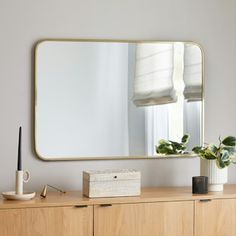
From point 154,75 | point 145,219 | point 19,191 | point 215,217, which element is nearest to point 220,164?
point 215,217

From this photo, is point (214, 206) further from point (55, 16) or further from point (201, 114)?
point (55, 16)

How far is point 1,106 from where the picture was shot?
296 centimetres

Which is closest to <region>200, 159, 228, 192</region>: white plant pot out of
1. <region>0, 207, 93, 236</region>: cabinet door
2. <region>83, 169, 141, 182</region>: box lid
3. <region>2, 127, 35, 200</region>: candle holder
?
<region>83, 169, 141, 182</region>: box lid

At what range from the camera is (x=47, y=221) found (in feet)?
8.64

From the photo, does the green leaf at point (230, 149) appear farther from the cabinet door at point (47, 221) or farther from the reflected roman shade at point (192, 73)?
the cabinet door at point (47, 221)

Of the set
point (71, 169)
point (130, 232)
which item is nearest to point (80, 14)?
point (71, 169)

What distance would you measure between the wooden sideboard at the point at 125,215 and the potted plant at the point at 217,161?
8 cm

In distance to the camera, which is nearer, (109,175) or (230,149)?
(109,175)

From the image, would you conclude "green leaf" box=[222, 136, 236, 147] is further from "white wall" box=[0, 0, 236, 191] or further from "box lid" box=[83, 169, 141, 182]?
"box lid" box=[83, 169, 141, 182]

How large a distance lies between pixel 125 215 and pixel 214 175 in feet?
1.85

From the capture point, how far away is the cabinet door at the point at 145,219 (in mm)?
2711

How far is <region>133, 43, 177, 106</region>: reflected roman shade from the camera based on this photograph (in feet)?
10.3

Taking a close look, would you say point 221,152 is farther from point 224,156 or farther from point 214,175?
point 214,175

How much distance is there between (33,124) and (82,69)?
0.40 metres
